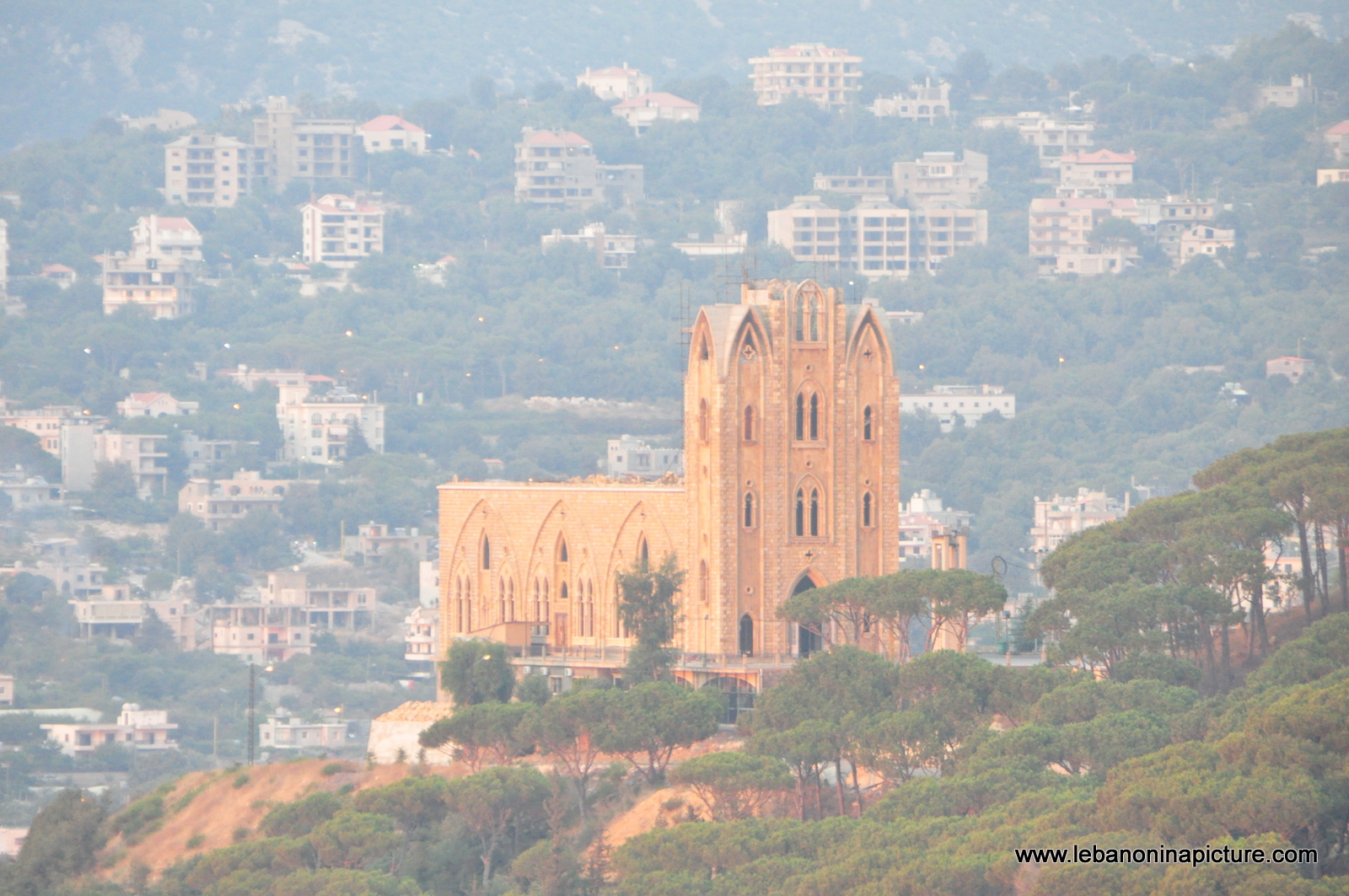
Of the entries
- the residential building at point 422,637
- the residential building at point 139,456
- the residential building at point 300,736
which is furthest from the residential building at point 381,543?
the residential building at point 300,736

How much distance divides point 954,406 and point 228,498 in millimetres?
42806

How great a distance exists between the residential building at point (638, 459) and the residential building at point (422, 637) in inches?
421

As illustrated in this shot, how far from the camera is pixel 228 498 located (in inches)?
7264

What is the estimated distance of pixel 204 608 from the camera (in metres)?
166

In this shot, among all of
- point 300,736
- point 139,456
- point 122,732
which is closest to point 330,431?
point 139,456

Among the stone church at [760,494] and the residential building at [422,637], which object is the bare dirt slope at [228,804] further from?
the residential building at [422,637]

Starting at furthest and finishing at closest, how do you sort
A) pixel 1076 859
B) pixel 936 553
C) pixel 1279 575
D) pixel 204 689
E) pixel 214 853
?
pixel 204 689 → pixel 936 553 → pixel 1279 575 → pixel 214 853 → pixel 1076 859

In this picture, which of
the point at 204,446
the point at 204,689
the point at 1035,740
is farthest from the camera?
the point at 204,446

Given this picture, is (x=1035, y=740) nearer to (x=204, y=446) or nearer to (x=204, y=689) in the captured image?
(x=204, y=689)

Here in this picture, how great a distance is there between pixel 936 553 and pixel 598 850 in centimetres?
1728

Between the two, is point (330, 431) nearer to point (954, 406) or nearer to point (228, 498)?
point (228, 498)

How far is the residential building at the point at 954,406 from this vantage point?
195 metres

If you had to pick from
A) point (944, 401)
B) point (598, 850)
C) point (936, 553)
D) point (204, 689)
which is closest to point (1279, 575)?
point (936, 553)

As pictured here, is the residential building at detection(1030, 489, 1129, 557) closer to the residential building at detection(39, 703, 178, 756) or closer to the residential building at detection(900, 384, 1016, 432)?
the residential building at detection(900, 384, 1016, 432)
